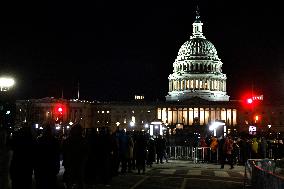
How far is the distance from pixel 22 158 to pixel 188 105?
125244 mm

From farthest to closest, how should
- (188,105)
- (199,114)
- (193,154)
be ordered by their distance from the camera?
(199,114) < (188,105) < (193,154)

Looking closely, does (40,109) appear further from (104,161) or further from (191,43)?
(104,161)

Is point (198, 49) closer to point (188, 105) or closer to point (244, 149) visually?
point (188, 105)

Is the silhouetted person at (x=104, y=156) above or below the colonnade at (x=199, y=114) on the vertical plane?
below

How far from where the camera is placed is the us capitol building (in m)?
137

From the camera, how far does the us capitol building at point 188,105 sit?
136875mm

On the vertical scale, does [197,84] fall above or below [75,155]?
above

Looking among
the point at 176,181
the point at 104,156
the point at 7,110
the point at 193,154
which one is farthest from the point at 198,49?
the point at 104,156

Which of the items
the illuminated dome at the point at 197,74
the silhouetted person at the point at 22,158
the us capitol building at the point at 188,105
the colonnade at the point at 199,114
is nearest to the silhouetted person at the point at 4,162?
the silhouetted person at the point at 22,158

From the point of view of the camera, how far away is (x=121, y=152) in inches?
892

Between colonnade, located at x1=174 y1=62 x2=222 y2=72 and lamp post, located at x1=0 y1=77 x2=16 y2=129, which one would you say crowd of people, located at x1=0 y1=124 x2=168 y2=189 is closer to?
lamp post, located at x1=0 y1=77 x2=16 y2=129

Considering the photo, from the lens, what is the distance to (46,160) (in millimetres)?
13539

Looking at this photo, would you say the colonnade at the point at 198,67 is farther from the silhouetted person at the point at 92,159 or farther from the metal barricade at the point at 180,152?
the silhouetted person at the point at 92,159

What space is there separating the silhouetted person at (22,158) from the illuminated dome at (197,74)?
5113 inches
